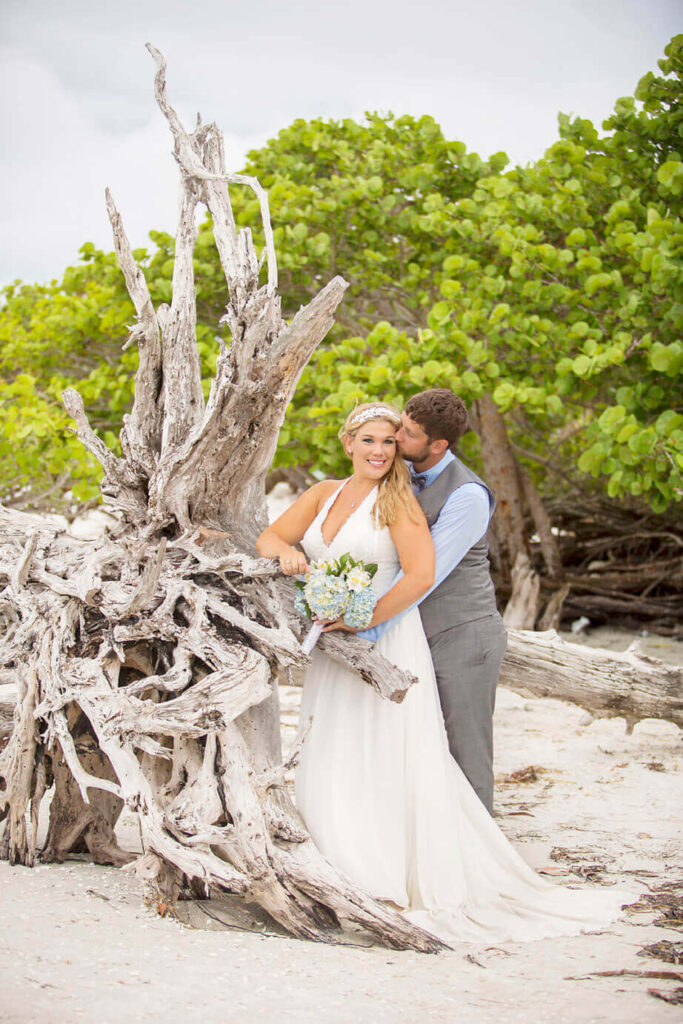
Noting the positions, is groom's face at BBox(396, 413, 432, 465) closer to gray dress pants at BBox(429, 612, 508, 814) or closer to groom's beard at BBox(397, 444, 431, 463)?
groom's beard at BBox(397, 444, 431, 463)

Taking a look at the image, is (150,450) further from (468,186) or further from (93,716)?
(468,186)

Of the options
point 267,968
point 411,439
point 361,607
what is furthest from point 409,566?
point 267,968

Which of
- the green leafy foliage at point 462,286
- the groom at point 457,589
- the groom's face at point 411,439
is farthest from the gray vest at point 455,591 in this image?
the green leafy foliage at point 462,286

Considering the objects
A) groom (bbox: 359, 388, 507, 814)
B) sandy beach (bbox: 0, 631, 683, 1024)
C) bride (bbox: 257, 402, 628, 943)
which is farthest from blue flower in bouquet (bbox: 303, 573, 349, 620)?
sandy beach (bbox: 0, 631, 683, 1024)

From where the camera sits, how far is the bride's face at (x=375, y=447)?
3549 millimetres

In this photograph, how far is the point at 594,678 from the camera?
5.27m

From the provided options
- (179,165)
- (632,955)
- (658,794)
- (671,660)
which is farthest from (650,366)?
(632,955)

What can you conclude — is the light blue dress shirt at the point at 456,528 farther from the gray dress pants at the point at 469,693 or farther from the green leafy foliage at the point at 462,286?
the green leafy foliage at the point at 462,286

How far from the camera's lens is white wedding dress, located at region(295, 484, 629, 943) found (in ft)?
11.0

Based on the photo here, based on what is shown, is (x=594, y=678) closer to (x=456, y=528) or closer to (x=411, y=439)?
(x=456, y=528)

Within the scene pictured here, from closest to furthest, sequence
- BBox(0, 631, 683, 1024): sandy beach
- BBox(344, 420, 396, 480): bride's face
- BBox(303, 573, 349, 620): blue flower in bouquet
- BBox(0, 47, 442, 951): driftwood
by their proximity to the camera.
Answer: BBox(0, 631, 683, 1024): sandy beach, BBox(0, 47, 442, 951): driftwood, BBox(303, 573, 349, 620): blue flower in bouquet, BBox(344, 420, 396, 480): bride's face

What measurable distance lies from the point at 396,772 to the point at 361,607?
71 centimetres

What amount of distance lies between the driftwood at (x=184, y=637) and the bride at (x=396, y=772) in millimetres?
196

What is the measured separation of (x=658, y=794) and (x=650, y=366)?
360cm
